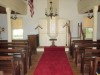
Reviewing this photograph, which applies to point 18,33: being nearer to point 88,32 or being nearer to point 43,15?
point 43,15

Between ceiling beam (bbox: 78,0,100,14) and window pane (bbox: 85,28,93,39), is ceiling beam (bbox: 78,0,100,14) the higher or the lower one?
the higher one

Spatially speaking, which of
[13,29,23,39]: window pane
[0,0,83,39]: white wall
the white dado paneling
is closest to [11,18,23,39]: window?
[13,29,23,39]: window pane

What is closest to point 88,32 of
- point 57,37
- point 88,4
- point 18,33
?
point 57,37

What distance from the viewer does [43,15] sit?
45.0ft

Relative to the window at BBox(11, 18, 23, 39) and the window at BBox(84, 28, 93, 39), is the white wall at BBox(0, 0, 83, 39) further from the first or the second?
the window at BBox(84, 28, 93, 39)

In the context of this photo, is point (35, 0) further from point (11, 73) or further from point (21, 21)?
point (11, 73)

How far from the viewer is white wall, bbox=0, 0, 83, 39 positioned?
1358 cm

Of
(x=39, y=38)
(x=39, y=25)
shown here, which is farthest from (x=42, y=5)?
(x=39, y=38)

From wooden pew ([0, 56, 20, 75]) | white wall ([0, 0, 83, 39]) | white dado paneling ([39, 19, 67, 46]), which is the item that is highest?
white wall ([0, 0, 83, 39])

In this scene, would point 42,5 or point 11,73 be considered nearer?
point 11,73

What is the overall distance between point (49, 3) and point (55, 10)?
709 millimetres

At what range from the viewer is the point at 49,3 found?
13570 millimetres

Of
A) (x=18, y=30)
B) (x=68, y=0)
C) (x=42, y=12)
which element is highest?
(x=68, y=0)

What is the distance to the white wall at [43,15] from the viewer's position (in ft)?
44.5
